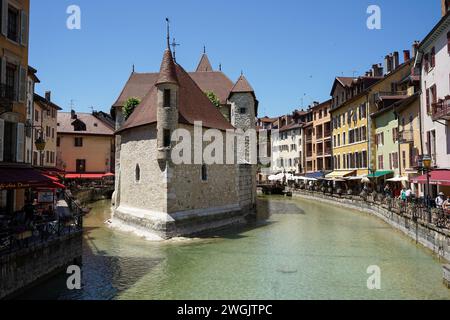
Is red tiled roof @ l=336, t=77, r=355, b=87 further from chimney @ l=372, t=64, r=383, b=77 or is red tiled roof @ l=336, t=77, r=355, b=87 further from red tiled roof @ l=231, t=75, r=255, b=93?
red tiled roof @ l=231, t=75, r=255, b=93

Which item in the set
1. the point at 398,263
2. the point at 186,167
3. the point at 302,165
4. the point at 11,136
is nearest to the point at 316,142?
the point at 302,165

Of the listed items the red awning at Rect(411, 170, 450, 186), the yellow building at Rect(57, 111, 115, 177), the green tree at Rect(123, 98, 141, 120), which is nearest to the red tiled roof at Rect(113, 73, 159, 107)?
the green tree at Rect(123, 98, 141, 120)

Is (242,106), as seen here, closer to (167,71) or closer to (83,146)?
(167,71)

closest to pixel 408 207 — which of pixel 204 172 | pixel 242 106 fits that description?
pixel 204 172

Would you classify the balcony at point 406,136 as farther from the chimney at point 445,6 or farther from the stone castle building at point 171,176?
the stone castle building at point 171,176

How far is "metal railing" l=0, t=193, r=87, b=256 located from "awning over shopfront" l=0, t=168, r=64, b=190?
126 cm

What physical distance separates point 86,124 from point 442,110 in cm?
4748

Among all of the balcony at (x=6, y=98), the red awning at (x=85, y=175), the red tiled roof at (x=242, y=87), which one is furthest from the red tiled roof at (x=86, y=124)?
the balcony at (x=6, y=98)

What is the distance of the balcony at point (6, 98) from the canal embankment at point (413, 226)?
16633 millimetres

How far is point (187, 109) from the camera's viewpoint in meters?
23.9

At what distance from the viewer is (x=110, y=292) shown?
40.2ft

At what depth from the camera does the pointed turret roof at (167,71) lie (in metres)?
21.6

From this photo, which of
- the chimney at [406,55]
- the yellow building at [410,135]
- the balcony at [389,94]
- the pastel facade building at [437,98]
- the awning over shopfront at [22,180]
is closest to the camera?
the awning over shopfront at [22,180]
